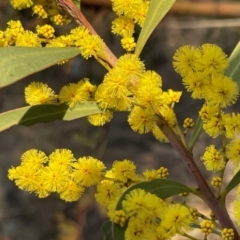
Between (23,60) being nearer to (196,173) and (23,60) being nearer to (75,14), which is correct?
(75,14)

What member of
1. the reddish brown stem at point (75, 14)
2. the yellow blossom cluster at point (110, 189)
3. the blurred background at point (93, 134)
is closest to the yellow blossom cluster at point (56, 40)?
the reddish brown stem at point (75, 14)

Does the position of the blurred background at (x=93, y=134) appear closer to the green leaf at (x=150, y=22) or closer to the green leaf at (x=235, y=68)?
the green leaf at (x=235, y=68)

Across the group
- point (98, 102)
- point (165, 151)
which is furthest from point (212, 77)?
point (165, 151)

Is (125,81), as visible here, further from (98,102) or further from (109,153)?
(109,153)

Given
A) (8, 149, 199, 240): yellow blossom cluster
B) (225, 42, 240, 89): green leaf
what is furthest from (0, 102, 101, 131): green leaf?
(225, 42, 240, 89): green leaf

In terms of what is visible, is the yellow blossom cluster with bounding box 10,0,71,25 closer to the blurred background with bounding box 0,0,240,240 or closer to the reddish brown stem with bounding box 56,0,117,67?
the reddish brown stem with bounding box 56,0,117,67
